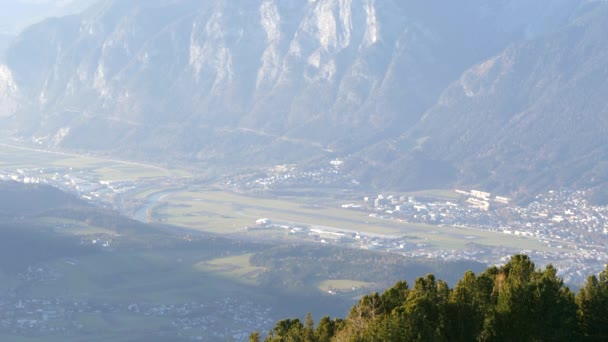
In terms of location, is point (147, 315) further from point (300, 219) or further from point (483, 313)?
point (483, 313)

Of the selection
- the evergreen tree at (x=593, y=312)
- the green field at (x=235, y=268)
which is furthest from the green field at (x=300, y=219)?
the evergreen tree at (x=593, y=312)

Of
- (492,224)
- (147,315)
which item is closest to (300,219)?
(492,224)

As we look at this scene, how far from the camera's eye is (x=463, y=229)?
17062 cm

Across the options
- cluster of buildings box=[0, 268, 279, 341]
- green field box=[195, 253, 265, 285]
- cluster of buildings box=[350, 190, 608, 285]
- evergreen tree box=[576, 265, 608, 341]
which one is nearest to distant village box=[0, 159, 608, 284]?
cluster of buildings box=[350, 190, 608, 285]

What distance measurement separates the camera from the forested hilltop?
1682 inches

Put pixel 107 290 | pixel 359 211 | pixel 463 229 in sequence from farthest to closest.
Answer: pixel 359 211, pixel 463 229, pixel 107 290

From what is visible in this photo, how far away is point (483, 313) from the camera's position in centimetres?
4534

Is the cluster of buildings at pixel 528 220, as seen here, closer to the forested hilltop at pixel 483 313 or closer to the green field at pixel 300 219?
the green field at pixel 300 219

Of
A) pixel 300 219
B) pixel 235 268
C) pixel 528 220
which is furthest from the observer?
pixel 300 219

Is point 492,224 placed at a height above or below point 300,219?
above

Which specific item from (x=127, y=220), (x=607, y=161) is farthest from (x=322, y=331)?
(x=607, y=161)

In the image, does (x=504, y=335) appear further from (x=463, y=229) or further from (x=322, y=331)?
(x=463, y=229)

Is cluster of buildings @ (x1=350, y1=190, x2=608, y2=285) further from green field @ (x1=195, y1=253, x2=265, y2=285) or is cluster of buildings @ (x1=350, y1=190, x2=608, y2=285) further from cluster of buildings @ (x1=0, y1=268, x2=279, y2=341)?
cluster of buildings @ (x1=0, y1=268, x2=279, y2=341)

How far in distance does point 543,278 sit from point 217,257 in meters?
99.4
